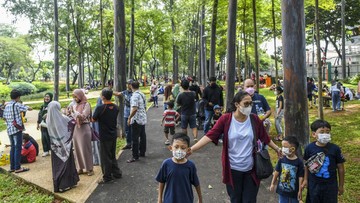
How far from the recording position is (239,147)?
3.59m

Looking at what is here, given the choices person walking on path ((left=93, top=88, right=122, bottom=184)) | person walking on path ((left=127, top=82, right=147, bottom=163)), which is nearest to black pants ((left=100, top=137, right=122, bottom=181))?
person walking on path ((left=93, top=88, right=122, bottom=184))

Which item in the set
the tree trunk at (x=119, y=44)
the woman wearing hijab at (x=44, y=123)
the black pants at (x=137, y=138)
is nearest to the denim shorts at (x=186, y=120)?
the black pants at (x=137, y=138)

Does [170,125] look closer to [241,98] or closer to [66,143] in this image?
[66,143]

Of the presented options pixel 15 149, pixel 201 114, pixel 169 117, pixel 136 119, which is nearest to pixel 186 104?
pixel 169 117

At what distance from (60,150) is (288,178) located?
3990 mm

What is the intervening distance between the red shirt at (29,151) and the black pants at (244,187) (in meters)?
5.80

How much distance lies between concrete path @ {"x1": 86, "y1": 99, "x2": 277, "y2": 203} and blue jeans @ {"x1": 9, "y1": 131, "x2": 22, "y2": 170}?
2.26 metres

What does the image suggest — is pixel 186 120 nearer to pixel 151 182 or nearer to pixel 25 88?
pixel 151 182

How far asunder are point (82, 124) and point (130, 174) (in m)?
1.46

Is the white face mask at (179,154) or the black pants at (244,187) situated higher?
the white face mask at (179,154)

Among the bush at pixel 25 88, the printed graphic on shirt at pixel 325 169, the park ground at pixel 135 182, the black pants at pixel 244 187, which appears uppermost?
the bush at pixel 25 88

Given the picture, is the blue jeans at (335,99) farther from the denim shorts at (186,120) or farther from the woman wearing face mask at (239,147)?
the woman wearing face mask at (239,147)

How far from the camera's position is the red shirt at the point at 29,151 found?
744 cm

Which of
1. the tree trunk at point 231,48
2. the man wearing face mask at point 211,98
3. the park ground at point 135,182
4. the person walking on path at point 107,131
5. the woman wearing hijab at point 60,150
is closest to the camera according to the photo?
the park ground at point 135,182
